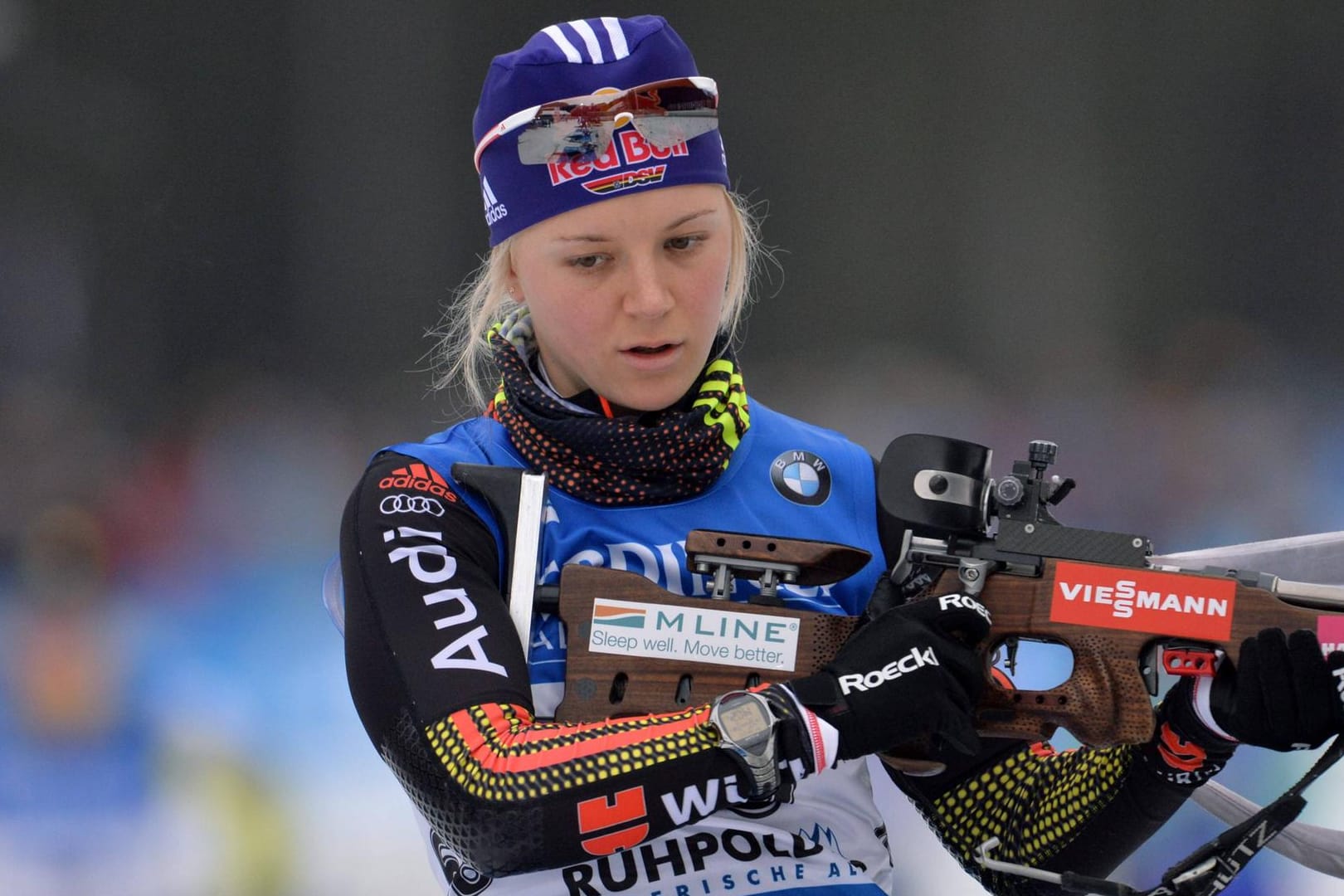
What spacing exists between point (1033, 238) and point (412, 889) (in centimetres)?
143

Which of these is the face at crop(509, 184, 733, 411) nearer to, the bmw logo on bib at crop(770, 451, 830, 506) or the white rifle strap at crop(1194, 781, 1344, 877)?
the bmw logo on bib at crop(770, 451, 830, 506)

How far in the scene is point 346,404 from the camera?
7.77ft

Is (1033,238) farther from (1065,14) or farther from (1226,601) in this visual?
(1226,601)

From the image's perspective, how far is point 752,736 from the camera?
1213 millimetres

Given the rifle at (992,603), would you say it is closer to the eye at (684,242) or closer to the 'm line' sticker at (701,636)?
the 'm line' sticker at (701,636)

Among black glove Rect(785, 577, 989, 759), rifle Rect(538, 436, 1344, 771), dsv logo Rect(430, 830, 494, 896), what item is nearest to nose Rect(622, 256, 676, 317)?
rifle Rect(538, 436, 1344, 771)

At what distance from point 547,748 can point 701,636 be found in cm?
17

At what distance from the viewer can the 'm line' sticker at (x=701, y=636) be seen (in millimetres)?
1307

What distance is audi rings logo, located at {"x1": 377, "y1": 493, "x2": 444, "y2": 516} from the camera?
1.38m

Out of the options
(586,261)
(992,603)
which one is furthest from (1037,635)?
(586,261)

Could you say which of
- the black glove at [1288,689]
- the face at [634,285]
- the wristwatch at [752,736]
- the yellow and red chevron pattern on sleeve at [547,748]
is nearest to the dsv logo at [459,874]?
the yellow and red chevron pattern on sleeve at [547,748]

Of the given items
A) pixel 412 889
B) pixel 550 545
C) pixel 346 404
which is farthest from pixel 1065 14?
pixel 412 889

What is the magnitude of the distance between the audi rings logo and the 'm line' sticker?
199mm

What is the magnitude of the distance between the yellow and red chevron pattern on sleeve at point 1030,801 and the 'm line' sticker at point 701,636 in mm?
370
